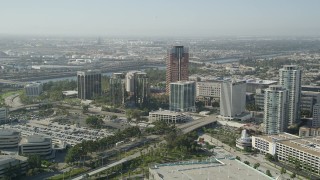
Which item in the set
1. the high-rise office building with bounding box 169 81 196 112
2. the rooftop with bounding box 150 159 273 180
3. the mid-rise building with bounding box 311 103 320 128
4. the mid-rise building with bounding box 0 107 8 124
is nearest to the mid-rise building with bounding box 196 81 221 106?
the high-rise office building with bounding box 169 81 196 112

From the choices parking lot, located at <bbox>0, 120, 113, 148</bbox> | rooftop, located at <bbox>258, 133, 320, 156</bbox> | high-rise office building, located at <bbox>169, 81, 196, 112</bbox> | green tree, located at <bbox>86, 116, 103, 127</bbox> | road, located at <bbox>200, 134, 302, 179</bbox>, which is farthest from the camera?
high-rise office building, located at <bbox>169, 81, 196, 112</bbox>

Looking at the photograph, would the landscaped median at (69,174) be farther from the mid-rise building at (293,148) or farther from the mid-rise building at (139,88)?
the mid-rise building at (139,88)

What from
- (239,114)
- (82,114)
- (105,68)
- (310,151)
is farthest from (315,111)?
(105,68)

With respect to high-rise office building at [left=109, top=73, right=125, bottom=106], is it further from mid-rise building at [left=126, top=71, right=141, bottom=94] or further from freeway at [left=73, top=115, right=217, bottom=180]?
freeway at [left=73, top=115, right=217, bottom=180]

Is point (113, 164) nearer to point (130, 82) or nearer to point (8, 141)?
point (8, 141)

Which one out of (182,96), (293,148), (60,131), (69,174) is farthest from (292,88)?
(69,174)

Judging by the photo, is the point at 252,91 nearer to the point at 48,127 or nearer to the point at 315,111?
the point at 315,111
